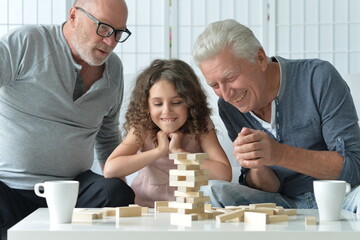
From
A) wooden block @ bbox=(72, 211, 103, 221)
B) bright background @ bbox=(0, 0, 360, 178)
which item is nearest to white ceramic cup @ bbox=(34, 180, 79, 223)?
wooden block @ bbox=(72, 211, 103, 221)

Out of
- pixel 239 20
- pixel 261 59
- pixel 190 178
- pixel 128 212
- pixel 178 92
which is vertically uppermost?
pixel 239 20

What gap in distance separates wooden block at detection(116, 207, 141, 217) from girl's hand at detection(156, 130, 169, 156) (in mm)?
704

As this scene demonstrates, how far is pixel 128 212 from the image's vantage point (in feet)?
5.11

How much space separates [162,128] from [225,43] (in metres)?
0.53

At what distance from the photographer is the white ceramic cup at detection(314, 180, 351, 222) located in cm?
143

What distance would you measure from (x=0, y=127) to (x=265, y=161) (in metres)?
1.12

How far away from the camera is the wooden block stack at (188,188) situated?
1.46 metres

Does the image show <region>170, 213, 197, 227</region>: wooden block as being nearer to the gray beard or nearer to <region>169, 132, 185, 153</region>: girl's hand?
<region>169, 132, 185, 153</region>: girl's hand

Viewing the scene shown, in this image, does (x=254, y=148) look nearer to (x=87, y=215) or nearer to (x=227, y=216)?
(x=227, y=216)

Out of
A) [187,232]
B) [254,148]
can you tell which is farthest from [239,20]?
[187,232]

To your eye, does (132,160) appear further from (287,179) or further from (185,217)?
(185,217)

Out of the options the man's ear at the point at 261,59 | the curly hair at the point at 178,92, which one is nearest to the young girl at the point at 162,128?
the curly hair at the point at 178,92

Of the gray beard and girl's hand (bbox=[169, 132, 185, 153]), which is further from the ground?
the gray beard

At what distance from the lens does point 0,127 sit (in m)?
2.29
